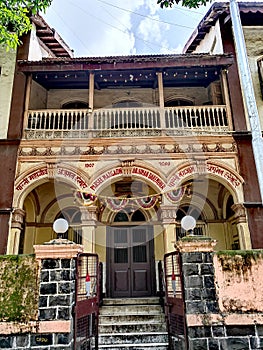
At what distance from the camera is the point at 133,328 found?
270 inches

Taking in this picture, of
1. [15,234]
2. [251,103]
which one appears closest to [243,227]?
[251,103]

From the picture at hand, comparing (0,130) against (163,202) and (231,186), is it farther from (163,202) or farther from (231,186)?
(231,186)

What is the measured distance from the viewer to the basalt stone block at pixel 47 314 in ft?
15.2

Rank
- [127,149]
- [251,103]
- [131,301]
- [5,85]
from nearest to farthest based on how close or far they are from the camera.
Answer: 1. [251,103]
2. [131,301]
3. [127,149]
4. [5,85]

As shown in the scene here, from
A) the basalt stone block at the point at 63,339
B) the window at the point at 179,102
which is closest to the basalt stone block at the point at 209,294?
the basalt stone block at the point at 63,339

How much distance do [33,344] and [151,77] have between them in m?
8.84

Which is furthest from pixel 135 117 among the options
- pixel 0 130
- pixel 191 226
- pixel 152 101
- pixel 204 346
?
pixel 204 346

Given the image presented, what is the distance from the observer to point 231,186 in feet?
30.2

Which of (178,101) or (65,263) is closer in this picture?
(65,263)

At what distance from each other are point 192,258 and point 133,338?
2723mm

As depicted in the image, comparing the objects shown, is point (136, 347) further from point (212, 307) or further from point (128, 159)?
point (128, 159)

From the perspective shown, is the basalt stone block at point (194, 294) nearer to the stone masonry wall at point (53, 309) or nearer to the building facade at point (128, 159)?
the stone masonry wall at point (53, 309)

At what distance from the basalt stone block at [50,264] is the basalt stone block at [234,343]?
9.10 feet

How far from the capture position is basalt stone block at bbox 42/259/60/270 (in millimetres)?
4848
